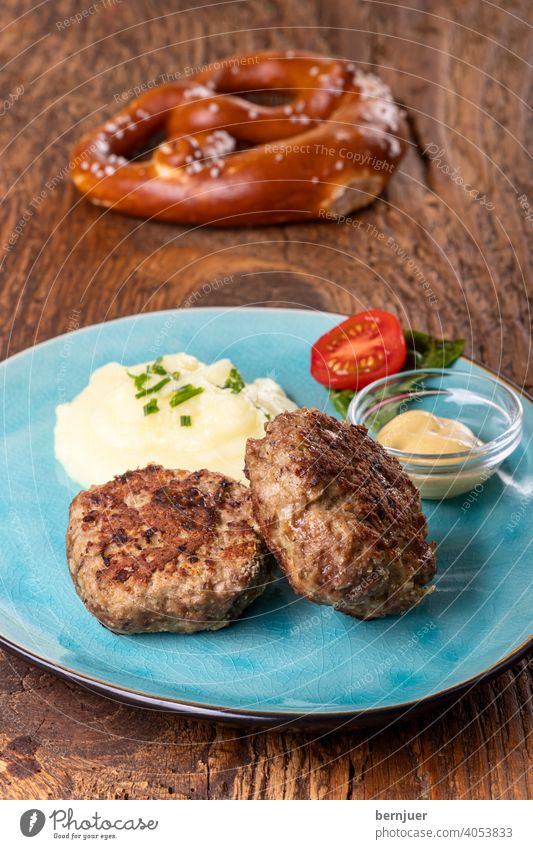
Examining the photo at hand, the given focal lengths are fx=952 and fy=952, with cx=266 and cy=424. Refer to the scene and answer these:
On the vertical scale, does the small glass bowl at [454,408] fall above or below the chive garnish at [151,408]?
below

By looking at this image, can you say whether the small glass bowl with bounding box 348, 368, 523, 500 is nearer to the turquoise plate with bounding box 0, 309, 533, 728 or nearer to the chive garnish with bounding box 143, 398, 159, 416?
the turquoise plate with bounding box 0, 309, 533, 728

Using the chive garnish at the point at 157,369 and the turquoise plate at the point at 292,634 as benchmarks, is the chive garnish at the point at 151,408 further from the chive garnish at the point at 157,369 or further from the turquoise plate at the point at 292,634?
the turquoise plate at the point at 292,634

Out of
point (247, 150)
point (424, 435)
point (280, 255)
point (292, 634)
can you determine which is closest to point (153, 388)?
point (424, 435)

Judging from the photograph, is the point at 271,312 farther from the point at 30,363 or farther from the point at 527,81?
the point at 527,81

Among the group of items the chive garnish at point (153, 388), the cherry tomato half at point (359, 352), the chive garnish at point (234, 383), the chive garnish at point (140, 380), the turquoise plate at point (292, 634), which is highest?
the chive garnish at point (140, 380)

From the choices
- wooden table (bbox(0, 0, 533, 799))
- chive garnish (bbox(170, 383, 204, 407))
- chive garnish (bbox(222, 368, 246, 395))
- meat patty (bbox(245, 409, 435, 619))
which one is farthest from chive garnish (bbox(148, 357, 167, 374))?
wooden table (bbox(0, 0, 533, 799))

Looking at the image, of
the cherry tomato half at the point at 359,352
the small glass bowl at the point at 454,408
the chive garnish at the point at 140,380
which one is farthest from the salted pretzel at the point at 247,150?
the chive garnish at the point at 140,380
